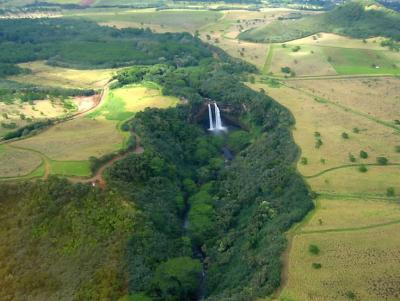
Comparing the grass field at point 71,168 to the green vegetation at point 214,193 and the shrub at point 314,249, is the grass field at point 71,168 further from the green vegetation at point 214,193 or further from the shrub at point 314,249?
the shrub at point 314,249

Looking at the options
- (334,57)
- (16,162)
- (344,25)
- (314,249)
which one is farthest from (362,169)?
(344,25)

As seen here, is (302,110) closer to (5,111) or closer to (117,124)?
(117,124)

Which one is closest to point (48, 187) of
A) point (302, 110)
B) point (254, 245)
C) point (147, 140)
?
point (147, 140)

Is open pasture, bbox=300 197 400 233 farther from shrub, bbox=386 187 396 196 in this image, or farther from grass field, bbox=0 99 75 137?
grass field, bbox=0 99 75 137

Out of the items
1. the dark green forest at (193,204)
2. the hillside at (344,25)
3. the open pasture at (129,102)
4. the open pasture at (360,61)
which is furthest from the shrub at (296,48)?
the open pasture at (129,102)

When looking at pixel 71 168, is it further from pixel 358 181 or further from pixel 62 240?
pixel 358 181

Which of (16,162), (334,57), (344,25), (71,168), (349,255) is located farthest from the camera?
(344,25)

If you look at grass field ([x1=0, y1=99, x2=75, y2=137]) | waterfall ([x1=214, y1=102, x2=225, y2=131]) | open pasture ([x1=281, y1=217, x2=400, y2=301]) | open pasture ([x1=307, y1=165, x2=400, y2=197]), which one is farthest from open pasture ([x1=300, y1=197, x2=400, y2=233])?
grass field ([x1=0, y1=99, x2=75, y2=137])
